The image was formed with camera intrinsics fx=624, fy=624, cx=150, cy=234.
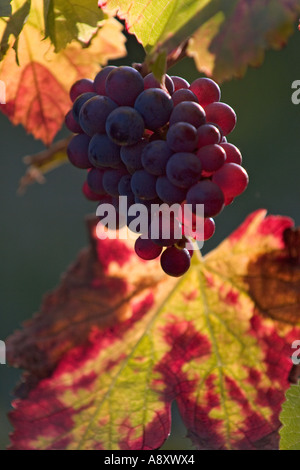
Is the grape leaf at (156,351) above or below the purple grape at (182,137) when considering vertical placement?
below

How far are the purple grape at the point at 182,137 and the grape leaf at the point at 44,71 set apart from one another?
0.21m

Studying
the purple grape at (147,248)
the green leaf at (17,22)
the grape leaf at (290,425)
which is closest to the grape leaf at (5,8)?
the green leaf at (17,22)

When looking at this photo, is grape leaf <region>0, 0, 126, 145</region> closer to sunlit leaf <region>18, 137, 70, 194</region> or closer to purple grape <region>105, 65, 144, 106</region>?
sunlit leaf <region>18, 137, 70, 194</region>

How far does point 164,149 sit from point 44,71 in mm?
240

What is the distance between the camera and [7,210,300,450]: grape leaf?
2.20ft

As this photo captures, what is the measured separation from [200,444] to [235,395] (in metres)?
0.06

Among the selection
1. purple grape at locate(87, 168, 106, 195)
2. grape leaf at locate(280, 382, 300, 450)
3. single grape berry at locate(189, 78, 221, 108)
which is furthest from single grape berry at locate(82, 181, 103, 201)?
grape leaf at locate(280, 382, 300, 450)

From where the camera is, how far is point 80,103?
1.76 feet

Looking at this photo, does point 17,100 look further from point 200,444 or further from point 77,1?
point 200,444

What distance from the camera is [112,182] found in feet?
1.73

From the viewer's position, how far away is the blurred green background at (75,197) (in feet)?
6.90

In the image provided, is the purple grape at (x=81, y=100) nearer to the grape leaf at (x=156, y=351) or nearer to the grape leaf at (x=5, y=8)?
the grape leaf at (x=5, y=8)

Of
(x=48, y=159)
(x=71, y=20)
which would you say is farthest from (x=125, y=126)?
(x=48, y=159)
